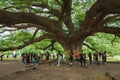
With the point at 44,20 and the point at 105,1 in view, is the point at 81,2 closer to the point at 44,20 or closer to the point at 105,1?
the point at 44,20

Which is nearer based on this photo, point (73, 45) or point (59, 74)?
→ point (59, 74)

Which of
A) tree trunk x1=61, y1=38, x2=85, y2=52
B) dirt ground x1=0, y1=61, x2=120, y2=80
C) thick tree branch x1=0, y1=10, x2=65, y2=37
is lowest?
dirt ground x1=0, y1=61, x2=120, y2=80

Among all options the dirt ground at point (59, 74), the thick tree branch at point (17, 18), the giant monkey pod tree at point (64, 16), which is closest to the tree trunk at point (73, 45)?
the giant monkey pod tree at point (64, 16)

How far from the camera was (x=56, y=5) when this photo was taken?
26.8 meters

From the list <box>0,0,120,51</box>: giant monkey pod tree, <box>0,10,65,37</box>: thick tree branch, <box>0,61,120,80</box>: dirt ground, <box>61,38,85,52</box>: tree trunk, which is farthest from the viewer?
<box>61,38,85,52</box>: tree trunk

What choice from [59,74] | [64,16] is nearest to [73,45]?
[64,16]

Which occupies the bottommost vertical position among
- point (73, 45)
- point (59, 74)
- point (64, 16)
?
point (59, 74)

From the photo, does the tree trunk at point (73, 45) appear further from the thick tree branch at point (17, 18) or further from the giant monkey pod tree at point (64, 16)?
the thick tree branch at point (17, 18)

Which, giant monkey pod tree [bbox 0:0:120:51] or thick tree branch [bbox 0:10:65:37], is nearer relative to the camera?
thick tree branch [bbox 0:10:65:37]

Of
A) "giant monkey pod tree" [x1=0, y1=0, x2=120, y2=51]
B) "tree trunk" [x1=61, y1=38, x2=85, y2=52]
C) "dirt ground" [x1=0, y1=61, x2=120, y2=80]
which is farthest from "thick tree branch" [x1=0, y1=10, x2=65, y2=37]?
"tree trunk" [x1=61, y1=38, x2=85, y2=52]

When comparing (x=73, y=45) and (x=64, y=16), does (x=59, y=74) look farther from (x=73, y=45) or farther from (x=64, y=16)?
(x=73, y=45)

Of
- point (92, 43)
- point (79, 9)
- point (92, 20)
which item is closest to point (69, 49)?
point (79, 9)

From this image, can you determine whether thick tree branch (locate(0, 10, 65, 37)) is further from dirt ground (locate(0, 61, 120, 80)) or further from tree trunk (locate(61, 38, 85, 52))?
tree trunk (locate(61, 38, 85, 52))

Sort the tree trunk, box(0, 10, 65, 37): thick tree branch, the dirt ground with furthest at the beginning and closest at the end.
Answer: the tree trunk < the dirt ground < box(0, 10, 65, 37): thick tree branch
